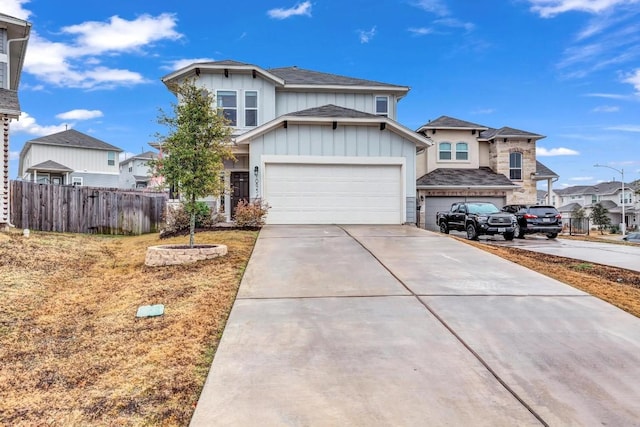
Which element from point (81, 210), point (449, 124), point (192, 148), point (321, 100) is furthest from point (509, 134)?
point (81, 210)

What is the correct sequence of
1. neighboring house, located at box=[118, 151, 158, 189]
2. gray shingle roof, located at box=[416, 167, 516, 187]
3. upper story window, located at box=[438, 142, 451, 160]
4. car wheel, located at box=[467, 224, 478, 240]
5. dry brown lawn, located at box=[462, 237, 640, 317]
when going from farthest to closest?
neighboring house, located at box=[118, 151, 158, 189]
upper story window, located at box=[438, 142, 451, 160]
gray shingle roof, located at box=[416, 167, 516, 187]
car wheel, located at box=[467, 224, 478, 240]
dry brown lawn, located at box=[462, 237, 640, 317]

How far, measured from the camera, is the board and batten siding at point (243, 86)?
18.7m

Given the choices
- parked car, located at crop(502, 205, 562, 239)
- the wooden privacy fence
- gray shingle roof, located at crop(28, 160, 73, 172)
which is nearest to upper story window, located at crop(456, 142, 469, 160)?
parked car, located at crop(502, 205, 562, 239)

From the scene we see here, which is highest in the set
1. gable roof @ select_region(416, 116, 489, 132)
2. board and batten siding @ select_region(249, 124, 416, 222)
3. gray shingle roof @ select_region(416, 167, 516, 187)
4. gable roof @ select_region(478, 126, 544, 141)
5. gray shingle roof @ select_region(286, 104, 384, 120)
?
gable roof @ select_region(416, 116, 489, 132)

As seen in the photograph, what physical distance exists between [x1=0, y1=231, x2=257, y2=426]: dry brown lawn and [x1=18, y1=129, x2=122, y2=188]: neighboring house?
25.7 metres

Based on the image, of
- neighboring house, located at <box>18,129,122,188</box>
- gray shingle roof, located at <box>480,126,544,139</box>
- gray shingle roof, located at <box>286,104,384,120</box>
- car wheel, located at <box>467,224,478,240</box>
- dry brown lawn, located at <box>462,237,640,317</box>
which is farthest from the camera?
neighboring house, located at <box>18,129,122,188</box>

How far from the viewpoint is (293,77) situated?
21.0 meters

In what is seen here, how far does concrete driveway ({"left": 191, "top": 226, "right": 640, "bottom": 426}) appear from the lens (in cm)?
332

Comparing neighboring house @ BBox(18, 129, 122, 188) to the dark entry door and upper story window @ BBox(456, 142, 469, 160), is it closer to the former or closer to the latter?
the dark entry door

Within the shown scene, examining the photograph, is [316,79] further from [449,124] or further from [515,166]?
[515,166]

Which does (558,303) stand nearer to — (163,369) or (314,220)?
(163,369)

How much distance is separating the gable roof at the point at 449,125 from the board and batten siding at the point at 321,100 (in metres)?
5.51

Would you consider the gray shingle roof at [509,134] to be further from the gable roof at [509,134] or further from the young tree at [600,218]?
the young tree at [600,218]

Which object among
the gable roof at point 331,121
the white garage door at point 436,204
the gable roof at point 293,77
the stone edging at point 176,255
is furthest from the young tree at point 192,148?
the white garage door at point 436,204
